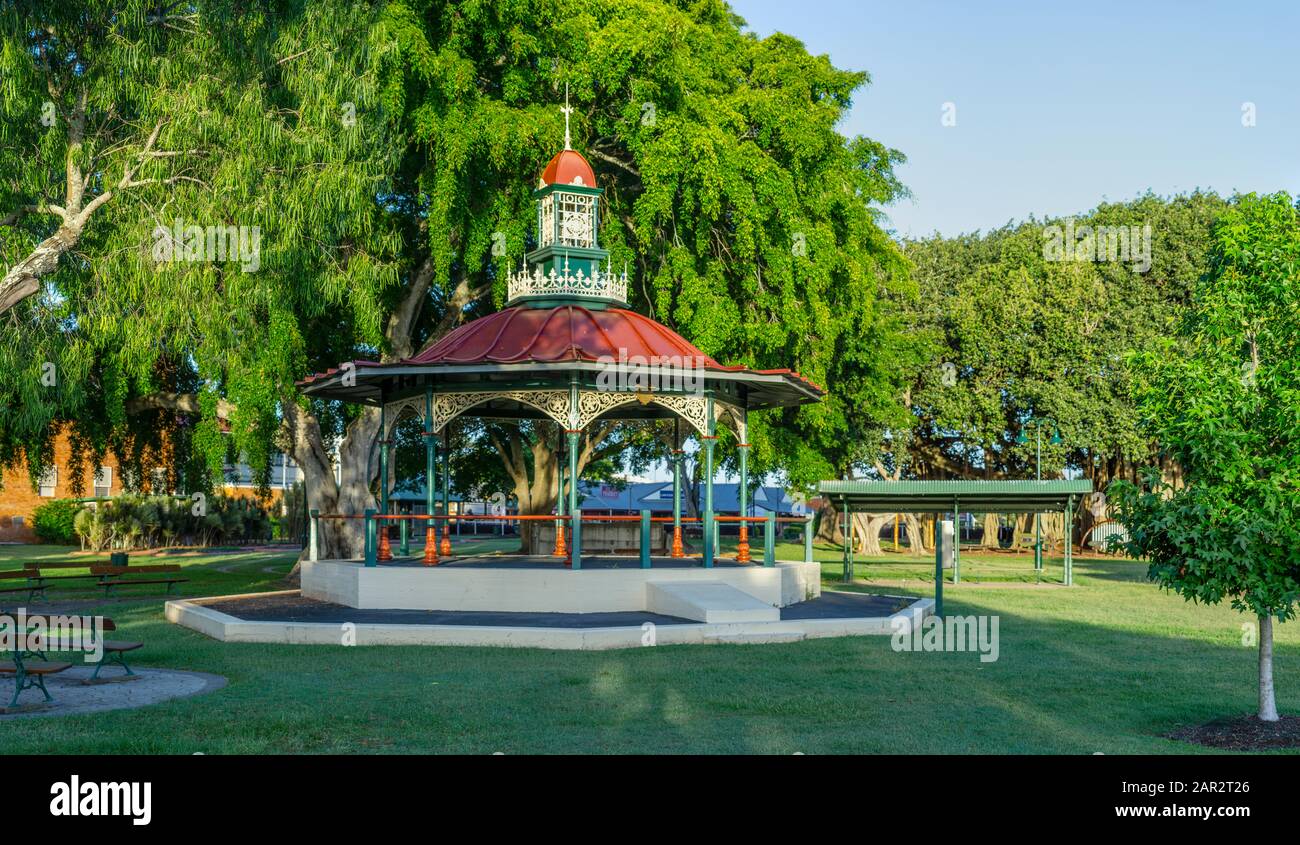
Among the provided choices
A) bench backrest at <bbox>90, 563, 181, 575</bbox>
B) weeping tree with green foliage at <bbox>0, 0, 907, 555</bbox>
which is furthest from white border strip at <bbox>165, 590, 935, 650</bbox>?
bench backrest at <bbox>90, 563, 181, 575</bbox>

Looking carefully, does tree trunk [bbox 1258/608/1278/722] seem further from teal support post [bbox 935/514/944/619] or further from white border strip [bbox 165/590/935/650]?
teal support post [bbox 935/514/944/619]

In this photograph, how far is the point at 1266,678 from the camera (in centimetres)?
1060

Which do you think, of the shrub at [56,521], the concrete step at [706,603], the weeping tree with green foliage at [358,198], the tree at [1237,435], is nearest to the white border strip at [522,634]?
the concrete step at [706,603]

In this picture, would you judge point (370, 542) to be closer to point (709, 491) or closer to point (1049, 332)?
point (709, 491)

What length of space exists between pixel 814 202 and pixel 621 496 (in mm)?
50133

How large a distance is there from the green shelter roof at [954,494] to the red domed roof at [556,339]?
9526mm

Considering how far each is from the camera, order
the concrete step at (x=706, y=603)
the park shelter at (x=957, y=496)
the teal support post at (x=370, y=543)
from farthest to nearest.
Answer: the park shelter at (x=957, y=496), the teal support post at (x=370, y=543), the concrete step at (x=706, y=603)

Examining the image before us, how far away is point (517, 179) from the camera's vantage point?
26.5m

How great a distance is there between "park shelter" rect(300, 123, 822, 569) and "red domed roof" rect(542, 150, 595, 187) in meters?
0.03

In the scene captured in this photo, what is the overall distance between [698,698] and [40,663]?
7.34 m

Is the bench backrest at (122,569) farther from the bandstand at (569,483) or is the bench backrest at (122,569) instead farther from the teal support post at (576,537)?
the teal support post at (576,537)

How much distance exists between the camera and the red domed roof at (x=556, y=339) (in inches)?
795

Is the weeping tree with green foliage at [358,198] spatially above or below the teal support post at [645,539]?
above

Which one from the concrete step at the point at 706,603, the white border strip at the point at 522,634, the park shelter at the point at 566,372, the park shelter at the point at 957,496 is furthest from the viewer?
the park shelter at the point at 957,496
